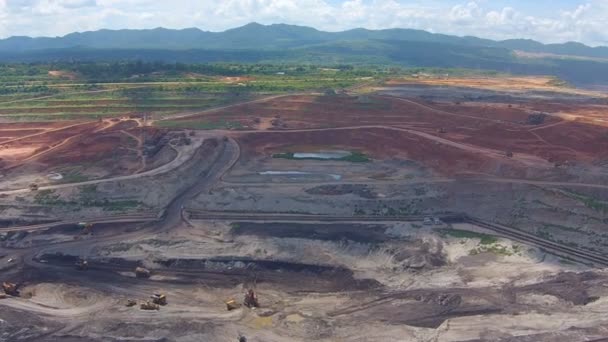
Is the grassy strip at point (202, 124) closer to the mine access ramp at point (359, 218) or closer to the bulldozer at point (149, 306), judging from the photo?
the mine access ramp at point (359, 218)

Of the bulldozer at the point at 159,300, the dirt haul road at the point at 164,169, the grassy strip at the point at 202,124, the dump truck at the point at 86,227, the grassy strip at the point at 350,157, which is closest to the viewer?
the bulldozer at the point at 159,300

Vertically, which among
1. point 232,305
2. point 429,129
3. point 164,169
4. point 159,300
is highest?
point 429,129

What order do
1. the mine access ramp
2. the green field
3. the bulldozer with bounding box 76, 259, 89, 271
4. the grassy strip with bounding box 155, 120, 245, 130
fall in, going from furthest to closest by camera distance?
the green field < the grassy strip with bounding box 155, 120, 245, 130 < the mine access ramp < the bulldozer with bounding box 76, 259, 89, 271

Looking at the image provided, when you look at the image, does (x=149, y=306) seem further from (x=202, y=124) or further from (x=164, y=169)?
(x=202, y=124)

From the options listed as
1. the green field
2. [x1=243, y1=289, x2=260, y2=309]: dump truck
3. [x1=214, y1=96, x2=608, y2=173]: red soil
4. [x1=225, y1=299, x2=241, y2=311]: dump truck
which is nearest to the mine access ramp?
[x1=214, y1=96, x2=608, y2=173]: red soil

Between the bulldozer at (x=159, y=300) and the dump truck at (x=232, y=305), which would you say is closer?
the dump truck at (x=232, y=305)

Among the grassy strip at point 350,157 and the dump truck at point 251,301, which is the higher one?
the grassy strip at point 350,157

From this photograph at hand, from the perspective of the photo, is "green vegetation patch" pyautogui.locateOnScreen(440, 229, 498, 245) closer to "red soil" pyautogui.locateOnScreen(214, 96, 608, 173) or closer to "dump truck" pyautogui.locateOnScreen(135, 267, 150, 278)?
"red soil" pyautogui.locateOnScreen(214, 96, 608, 173)

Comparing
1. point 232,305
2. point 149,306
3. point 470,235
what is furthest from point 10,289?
point 470,235

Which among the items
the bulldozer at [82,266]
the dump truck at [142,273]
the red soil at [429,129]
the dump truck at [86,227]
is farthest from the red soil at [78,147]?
the dump truck at [142,273]

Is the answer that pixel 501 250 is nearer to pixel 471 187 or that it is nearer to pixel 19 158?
pixel 471 187

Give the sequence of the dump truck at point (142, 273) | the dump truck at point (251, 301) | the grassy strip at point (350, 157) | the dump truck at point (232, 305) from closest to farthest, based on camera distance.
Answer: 1. the dump truck at point (232, 305)
2. the dump truck at point (251, 301)
3. the dump truck at point (142, 273)
4. the grassy strip at point (350, 157)
